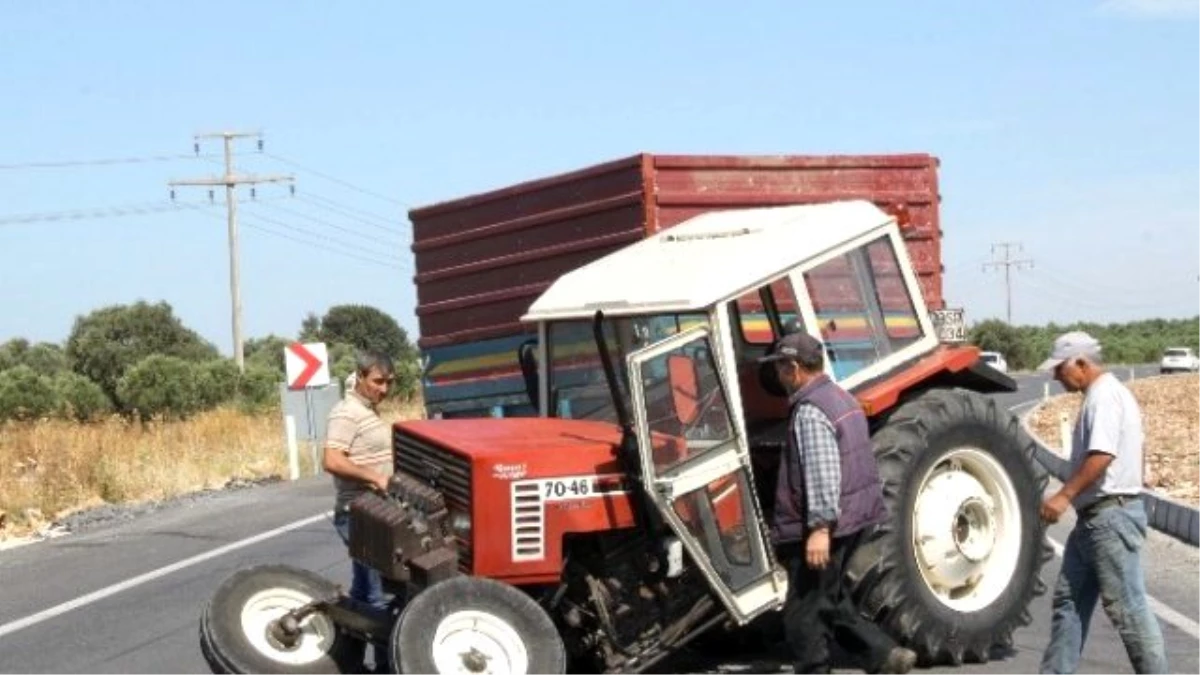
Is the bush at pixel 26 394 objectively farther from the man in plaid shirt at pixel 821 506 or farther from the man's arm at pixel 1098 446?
the man's arm at pixel 1098 446

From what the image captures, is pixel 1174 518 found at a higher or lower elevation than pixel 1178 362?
higher

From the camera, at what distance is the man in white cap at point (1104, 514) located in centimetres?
804

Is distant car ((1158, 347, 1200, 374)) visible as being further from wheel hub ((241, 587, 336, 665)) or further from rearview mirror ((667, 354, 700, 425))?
wheel hub ((241, 587, 336, 665))

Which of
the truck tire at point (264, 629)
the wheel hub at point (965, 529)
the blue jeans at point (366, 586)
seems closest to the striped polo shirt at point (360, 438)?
the blue jeans at point (366, 586)

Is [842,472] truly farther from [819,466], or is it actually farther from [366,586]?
[366,586]

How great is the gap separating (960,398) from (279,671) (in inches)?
143

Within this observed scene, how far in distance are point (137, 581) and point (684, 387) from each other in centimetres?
835

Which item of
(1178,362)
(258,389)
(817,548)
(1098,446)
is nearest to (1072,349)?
(1098,446)

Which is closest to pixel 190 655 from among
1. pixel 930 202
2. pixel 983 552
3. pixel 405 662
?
pixel 405 662

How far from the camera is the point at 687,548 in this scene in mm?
8273

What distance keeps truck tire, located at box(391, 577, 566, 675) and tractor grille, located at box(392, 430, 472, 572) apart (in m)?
0.45

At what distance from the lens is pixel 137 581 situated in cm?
1549

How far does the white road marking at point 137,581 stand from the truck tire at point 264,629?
167 inches

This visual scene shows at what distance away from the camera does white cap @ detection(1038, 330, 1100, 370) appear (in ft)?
27.0
